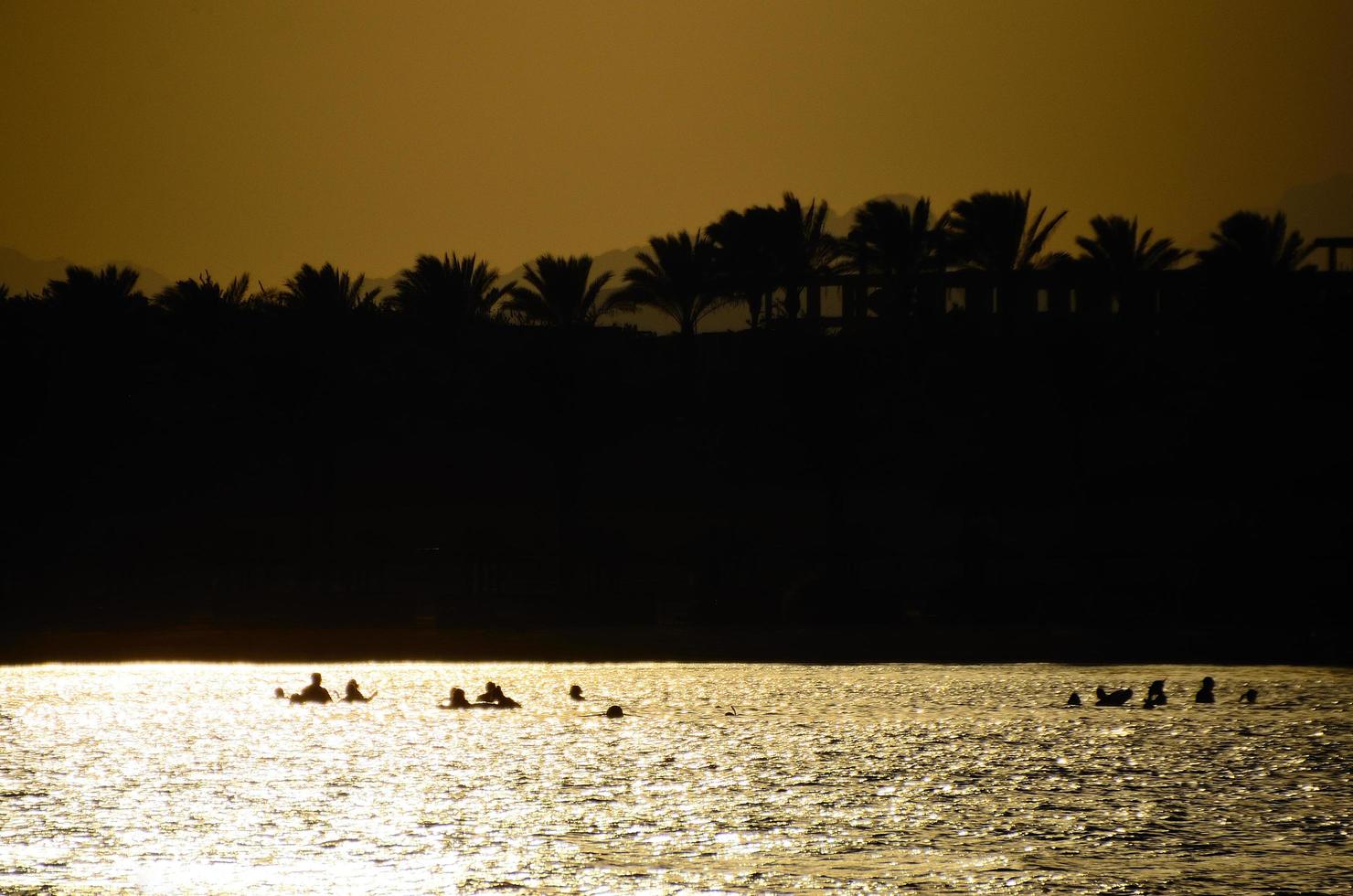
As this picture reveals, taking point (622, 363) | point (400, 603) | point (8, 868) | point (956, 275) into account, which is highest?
point (956, 275)

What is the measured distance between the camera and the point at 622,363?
7006cm

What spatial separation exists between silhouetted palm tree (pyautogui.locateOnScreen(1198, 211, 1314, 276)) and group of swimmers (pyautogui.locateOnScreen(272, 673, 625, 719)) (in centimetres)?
4171

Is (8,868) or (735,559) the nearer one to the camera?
(8,868)

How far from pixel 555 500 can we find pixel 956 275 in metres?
21.9

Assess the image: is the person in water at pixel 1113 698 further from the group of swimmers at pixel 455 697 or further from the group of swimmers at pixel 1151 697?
the group of swimmers at pixel 455 697

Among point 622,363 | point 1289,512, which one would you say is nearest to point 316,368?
point 622,363

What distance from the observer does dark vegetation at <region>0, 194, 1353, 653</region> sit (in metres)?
56.3

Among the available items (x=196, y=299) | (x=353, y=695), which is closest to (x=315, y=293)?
(x=196, y=299)

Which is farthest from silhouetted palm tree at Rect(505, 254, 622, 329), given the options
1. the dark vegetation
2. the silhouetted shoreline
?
the silhouetted shoreline

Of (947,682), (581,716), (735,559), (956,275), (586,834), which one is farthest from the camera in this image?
(956,275)

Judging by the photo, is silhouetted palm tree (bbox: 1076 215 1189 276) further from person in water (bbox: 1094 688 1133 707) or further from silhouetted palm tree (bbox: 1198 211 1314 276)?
person in water (bbox: 1094 688 1133 707)

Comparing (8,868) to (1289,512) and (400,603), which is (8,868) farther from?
(1289,512)

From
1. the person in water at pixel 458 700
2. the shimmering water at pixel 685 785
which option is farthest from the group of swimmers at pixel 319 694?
the person in water at pixel 458 700

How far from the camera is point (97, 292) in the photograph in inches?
2601
